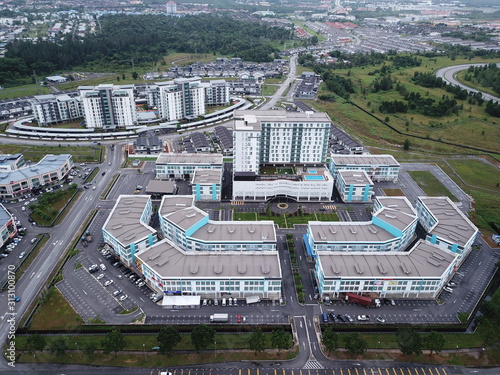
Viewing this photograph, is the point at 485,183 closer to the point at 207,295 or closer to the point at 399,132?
the point at 399,132

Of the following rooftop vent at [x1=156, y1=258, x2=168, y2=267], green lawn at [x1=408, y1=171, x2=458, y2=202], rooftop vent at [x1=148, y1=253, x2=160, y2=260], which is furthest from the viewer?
green lawn at [x1=408, y1=171, x2=458, y2=202]

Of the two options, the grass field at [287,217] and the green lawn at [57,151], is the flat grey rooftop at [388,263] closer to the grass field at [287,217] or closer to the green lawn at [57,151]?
the grass field at [287,217]

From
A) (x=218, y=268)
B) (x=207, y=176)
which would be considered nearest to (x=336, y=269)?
(x=218, y=268)

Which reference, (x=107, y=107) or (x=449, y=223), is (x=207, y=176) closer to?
(x=449, y=223)

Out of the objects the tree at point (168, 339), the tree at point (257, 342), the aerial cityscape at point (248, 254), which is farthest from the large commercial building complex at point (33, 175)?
the tree at point (257, 342)

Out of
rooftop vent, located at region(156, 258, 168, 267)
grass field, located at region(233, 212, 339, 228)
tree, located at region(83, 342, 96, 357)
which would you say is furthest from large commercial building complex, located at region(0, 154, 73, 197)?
tree, located at region(83, 342, 96, 357)

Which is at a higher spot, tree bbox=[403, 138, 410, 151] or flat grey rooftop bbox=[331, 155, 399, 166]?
flat grey rooftop bbox=[331, 155, 399, 166]

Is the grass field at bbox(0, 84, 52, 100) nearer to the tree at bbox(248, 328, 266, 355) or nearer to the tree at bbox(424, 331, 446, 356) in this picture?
the tree at bbox(248, 328, 266, 355)
